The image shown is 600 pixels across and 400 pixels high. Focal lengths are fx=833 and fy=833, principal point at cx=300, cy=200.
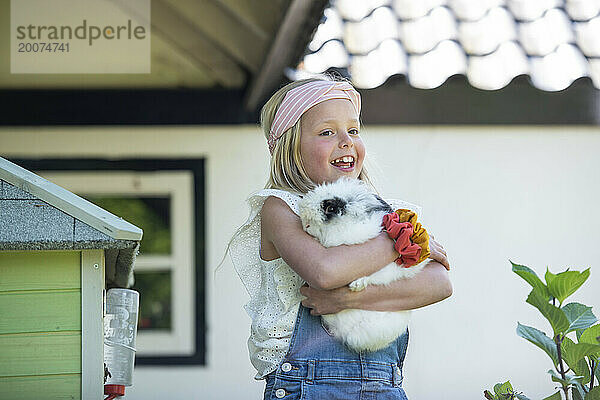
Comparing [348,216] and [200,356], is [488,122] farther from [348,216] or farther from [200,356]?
[348,216]

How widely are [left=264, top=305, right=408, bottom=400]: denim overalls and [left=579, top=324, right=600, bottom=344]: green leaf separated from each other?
434mm

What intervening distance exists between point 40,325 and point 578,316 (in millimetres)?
1162

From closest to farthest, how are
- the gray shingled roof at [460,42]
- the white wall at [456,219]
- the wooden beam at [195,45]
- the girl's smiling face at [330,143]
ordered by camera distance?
the girl's smiling face at [330,143] → the gray shingled roof at [460,42] → the wooden beam at [195,45] → the white wall at [456,219]

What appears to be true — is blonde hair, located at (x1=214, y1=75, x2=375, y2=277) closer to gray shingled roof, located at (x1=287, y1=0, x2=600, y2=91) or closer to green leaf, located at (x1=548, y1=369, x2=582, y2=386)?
green leaf, located at (x1=548, y1=369, x2=582, y2=386)

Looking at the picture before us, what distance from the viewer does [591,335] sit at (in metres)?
1.81

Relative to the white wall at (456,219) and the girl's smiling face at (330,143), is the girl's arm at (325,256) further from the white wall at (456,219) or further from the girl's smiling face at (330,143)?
the white wall at (456,219)

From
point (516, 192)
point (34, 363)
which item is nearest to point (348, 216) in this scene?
point (34, 363)

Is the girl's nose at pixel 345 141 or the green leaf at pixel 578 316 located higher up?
the girl's nose at pixel 345 141

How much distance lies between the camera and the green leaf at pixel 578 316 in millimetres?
1825

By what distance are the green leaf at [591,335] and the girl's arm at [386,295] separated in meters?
0.32

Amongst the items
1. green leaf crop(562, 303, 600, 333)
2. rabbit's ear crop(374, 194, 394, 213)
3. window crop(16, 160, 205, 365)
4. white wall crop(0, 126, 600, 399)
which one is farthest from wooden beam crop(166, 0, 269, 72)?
green leaf crop(562, 303, 600, 333)

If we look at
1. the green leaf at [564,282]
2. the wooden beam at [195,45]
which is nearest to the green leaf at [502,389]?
the green leaf at [564,282]

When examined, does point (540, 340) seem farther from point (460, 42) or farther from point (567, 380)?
point (460, 42)

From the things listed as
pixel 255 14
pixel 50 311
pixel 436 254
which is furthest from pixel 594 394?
pixel 255 14
